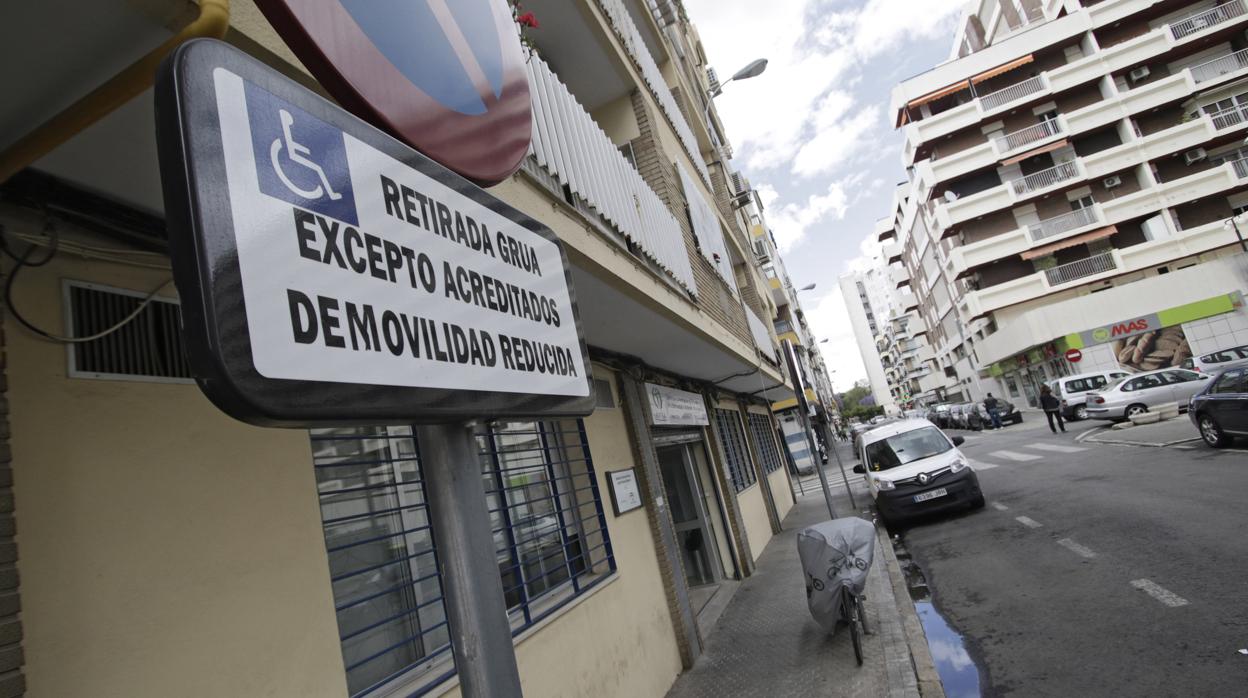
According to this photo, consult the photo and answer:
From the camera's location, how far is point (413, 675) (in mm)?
3240

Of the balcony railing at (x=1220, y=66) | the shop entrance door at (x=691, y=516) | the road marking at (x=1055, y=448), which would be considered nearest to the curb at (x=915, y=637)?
the shop entrance door at (x=691, y=516)

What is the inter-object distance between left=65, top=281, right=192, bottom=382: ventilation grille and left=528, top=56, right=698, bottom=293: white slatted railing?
2024 mm

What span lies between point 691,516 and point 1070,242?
3336 cm

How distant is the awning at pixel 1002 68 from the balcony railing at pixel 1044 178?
19.1ft

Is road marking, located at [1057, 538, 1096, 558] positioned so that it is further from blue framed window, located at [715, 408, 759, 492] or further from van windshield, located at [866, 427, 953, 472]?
blue framed window, located at [715, 408, 759, 492]

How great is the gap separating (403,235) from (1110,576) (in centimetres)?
755

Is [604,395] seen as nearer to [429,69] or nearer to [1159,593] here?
[1159,593]

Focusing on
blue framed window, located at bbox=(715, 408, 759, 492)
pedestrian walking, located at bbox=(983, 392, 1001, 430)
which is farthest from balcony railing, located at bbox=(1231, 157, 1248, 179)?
blue framed window, located at bbox=(715, 408, 759, 492)

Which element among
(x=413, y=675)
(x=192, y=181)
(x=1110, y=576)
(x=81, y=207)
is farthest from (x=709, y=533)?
(x=192, y=181)

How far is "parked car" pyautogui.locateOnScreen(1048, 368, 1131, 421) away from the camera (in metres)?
22.2

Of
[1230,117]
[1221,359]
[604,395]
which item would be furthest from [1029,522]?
[1230,117]

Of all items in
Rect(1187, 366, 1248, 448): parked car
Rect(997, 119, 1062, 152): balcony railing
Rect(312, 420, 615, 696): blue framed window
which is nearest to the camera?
Rect(312, 420, 615, 696): blue framed window

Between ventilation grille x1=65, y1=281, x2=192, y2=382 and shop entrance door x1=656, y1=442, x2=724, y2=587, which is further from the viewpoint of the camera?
shop entrance door x1=656, y1=442, x2=724, y2=587

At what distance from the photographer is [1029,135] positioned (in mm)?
34469
